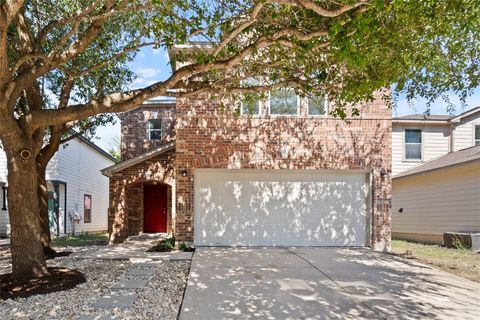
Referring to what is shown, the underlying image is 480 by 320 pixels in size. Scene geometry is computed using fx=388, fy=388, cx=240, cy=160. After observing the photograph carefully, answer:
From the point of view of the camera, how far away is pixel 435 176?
47.4ft

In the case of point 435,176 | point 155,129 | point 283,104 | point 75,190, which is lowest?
point 75,190

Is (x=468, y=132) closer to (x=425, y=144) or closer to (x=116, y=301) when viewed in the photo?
(x=425, y=144)

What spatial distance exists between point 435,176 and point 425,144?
Result: 3043 millimetres

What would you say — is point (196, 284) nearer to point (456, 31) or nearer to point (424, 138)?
point (456, 31)

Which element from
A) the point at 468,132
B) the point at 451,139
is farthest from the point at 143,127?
the point at 468,132

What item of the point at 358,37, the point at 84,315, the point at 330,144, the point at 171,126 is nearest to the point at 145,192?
the point at 171,126

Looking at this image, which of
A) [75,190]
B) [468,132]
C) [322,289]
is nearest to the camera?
[322,289]

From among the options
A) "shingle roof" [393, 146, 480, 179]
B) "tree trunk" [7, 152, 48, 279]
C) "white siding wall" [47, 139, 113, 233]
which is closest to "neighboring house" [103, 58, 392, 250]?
"shingle roof" [393, 146, 480, 179]

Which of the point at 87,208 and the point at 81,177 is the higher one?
the point at 81,177

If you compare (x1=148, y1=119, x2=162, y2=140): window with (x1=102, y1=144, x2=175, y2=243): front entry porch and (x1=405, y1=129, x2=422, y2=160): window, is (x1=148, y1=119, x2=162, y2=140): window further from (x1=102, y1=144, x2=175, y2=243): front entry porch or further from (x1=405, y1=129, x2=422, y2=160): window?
(x1=405, y1=129, x2=422, y2=160): window

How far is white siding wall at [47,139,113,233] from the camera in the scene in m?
17.5

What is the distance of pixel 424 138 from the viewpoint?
1711 cm

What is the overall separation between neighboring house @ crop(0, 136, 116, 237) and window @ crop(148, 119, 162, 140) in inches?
133

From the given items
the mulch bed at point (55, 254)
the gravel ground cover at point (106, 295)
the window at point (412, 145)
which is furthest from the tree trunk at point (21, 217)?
the window at point (412, 145)
